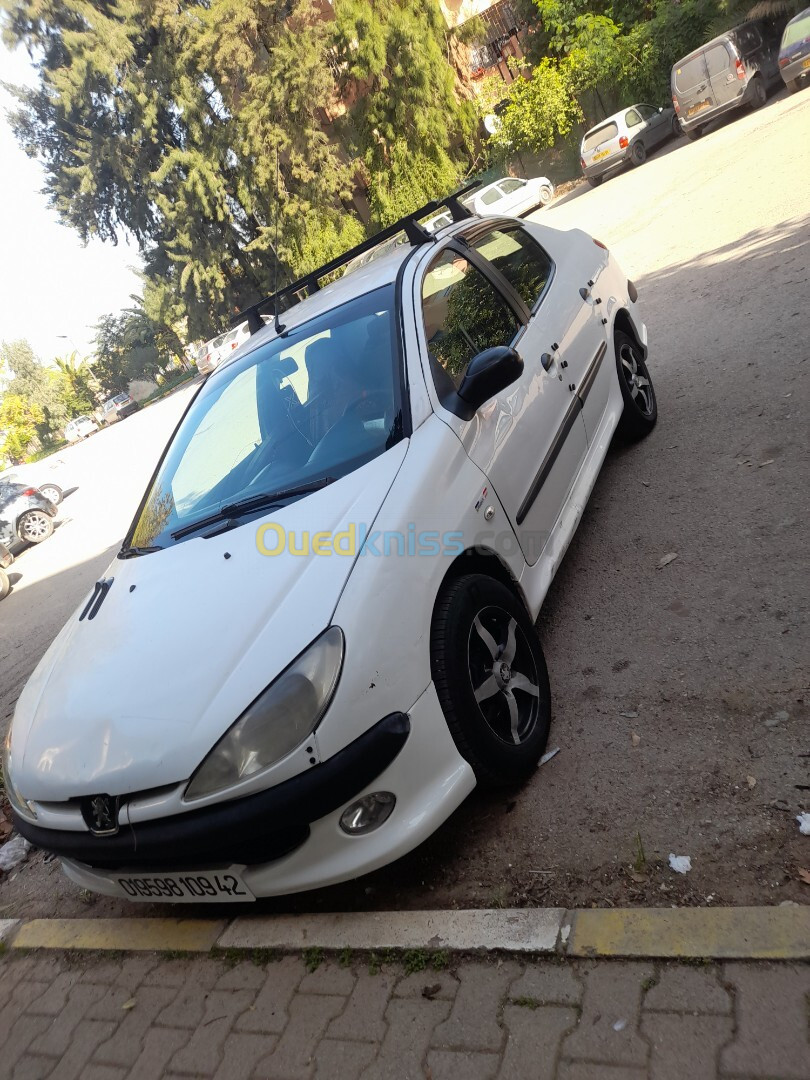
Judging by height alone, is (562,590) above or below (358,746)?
below

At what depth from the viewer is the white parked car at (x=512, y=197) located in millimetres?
23000

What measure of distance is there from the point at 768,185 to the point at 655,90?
56.6 ft

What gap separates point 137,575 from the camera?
11.5ft

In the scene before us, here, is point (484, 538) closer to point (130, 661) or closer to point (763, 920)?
point (130, 661)

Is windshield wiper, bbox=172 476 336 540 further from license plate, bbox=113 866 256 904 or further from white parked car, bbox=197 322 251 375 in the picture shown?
white parked car, bbox=197 322 251 375

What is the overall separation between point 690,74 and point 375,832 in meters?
22.9

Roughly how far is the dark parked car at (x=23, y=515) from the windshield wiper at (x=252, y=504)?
41.9ft

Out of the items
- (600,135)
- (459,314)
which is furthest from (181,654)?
(600,135)

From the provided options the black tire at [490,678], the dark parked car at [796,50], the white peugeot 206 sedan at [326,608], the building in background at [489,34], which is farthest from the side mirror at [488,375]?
the building in background at [489,34]

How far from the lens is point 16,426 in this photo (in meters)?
63.8

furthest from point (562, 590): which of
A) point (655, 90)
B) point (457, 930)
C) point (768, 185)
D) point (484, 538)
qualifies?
point (655, 90)

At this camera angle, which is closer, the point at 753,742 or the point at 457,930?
the point at 457,930

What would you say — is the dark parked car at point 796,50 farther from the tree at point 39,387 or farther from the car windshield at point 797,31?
the tree at point 39,387

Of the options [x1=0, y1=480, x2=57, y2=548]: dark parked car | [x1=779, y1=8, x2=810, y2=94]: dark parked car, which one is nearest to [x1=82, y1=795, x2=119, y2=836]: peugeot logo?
[x1=0, y1=480, x2=57, y2=548]: dark parked car
